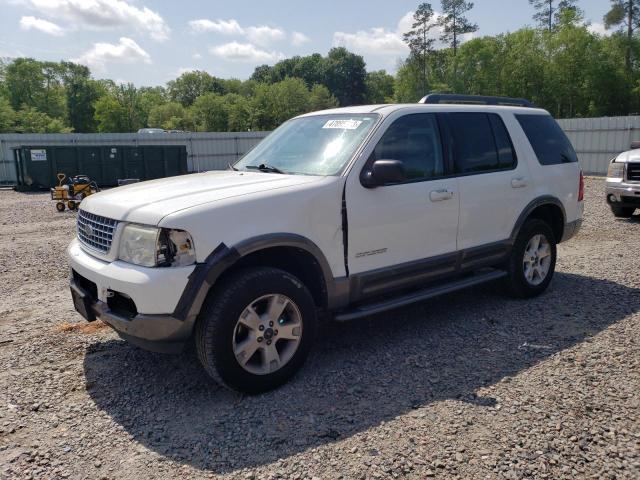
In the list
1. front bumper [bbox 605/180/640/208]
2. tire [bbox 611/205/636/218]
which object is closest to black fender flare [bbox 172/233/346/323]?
front bumper [bbox 605/180/640/208]

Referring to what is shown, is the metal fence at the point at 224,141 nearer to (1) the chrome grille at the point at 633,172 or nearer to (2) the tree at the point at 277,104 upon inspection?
(1) the chrome grille at the point at 633,172

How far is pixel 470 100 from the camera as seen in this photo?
17.6 ft

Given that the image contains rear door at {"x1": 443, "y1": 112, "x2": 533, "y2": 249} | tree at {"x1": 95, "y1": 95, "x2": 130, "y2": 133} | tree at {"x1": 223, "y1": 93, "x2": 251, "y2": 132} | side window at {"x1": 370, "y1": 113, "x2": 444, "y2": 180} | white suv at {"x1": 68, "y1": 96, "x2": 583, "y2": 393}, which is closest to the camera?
white suv at {"x1": 68, "y1": 96, "x2": 583, "y2": 393}

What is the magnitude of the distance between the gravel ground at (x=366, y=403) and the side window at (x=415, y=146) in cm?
147

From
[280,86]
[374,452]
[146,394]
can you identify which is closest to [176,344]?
[146,394]

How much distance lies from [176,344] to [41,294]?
358cm

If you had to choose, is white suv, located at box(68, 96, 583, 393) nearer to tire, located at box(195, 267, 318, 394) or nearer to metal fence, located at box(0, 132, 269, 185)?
tire, located at box(195, 267, 318, 394)

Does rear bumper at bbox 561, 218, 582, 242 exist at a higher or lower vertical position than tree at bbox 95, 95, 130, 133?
lower

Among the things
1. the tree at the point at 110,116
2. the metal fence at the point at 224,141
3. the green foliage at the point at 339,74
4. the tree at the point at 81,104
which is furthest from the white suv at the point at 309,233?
the green foliage at the point at 339,74

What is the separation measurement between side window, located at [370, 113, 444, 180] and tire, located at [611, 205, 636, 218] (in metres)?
7.46

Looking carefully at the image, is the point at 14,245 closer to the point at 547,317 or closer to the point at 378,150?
the point at 378,150

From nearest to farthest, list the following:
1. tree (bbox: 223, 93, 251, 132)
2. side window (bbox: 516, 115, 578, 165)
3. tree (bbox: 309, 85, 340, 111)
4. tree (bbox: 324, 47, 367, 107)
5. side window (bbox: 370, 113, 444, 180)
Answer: side window (bbox: 370, 113, 444, 180) < side window (bbox: 516, 115, 578, 165) < tree (bbox: 223, 93, 251, 132) < tree (bbox: 309, 85, 340, 111) < tree (bbox: 324, 47, 367, 107)

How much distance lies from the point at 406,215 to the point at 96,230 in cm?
235

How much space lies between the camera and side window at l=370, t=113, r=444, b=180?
4277mm
